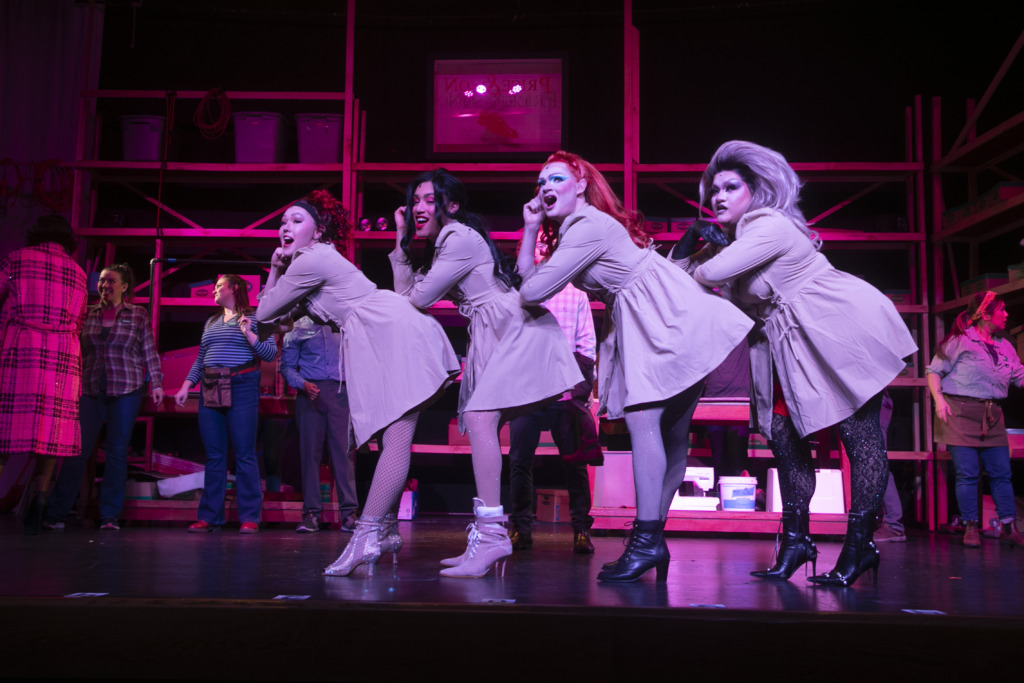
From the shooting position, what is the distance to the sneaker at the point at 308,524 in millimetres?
4512

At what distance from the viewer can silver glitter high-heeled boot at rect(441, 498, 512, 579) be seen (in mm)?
2383

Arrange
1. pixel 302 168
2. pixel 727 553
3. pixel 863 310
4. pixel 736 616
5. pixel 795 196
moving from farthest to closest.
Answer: pixel 302 168 < pixel 727 553 < pixel 795 196 < pixel 863 310 < pixel 736 616

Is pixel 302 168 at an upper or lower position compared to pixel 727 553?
upper

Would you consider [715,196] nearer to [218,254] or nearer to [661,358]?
[661,358]

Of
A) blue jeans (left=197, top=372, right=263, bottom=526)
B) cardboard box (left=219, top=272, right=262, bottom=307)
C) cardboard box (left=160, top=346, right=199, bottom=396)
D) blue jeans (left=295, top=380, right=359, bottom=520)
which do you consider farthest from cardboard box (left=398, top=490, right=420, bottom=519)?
cardboard box (left=160, top=346, right=199, bottom=396)

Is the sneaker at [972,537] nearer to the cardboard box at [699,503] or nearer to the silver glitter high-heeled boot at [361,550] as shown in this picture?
the cardboard box at [699,503]

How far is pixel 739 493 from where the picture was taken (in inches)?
183

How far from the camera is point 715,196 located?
104 inches

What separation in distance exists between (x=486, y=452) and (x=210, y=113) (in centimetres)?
459

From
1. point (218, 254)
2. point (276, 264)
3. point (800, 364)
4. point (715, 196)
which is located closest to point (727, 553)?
point (800, 364)

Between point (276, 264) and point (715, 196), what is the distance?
1396 millimetres

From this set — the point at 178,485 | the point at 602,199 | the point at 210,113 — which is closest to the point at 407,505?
the point at 178,485

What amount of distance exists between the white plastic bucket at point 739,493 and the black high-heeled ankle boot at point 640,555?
2.45m

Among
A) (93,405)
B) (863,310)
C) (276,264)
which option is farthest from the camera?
(93,405)
